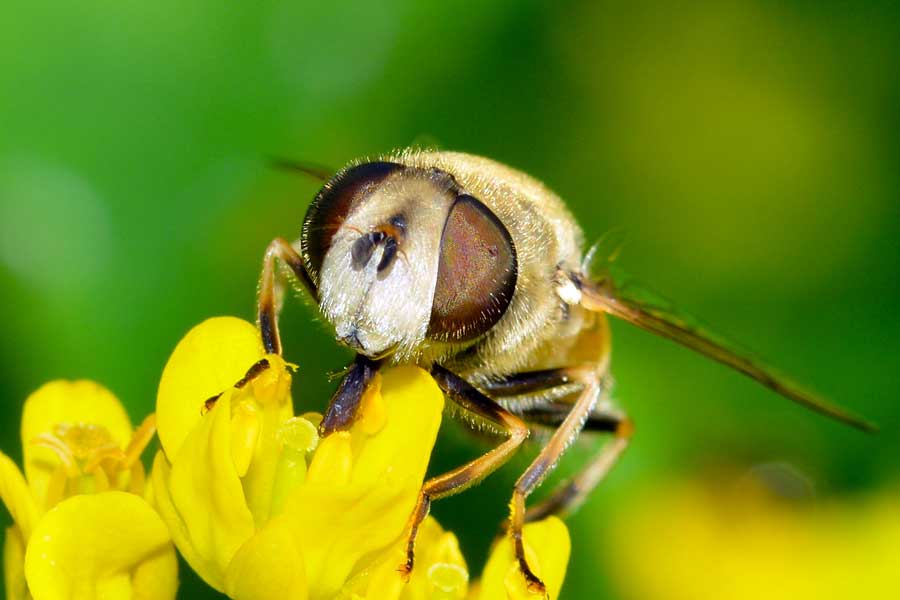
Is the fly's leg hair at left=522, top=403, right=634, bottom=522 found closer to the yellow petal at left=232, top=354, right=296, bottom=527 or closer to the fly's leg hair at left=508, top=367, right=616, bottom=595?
the fly's leg hair at left=508, top=367, right=616, bottom=595

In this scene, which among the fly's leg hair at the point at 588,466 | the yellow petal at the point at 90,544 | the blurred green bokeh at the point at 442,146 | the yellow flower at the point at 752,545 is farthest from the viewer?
the yellow flower at the point at 752,545

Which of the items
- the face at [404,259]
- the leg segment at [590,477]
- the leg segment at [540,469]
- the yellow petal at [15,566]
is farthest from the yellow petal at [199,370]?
the leg segment at [590,477]

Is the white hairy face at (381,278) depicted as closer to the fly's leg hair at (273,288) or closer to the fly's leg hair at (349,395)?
the fly's leg hair at (349,395)

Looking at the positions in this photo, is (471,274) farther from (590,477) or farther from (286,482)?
(590,477)

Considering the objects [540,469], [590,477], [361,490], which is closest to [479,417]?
[540,469]

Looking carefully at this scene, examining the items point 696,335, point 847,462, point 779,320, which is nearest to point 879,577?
point 847,462

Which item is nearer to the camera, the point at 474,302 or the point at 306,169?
the point at 474,302
